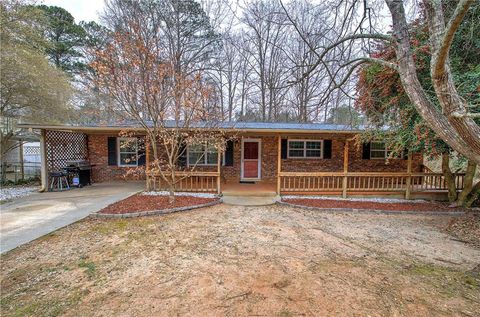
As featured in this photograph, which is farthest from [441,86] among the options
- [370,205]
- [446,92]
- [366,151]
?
[366,151]

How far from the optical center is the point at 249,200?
23.9 ft

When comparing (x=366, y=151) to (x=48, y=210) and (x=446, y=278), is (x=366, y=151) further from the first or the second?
(x=48, y=210)

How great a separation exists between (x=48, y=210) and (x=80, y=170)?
3.36 metres

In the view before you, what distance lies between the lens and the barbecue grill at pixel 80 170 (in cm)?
872

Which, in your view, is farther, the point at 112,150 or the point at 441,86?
the point at 112,150

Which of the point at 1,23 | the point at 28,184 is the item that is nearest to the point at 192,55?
the point at 1,23

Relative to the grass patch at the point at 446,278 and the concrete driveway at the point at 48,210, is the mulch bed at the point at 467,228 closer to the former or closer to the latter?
the grass patch at the point at 446,278

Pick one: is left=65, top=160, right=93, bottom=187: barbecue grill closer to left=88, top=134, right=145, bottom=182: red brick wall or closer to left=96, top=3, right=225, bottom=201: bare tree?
left=88, top=134, right=145, bottom=182: red brick wall

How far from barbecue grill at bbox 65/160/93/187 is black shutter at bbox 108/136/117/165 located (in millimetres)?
832

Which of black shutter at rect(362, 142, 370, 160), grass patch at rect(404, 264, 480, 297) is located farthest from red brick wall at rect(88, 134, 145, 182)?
black shutter at rect(362, 142, 370, 160)

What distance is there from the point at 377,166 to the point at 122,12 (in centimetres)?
1409

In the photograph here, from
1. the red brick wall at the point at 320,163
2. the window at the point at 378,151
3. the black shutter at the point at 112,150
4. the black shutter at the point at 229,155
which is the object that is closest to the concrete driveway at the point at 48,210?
the black shutter at the point at 112,150

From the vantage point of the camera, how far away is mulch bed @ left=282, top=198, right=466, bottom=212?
6.75m

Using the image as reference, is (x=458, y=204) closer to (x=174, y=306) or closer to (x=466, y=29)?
(x=466, y=29)
